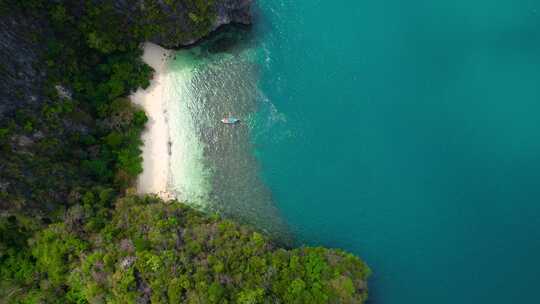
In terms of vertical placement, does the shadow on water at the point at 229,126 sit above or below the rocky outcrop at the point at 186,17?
below

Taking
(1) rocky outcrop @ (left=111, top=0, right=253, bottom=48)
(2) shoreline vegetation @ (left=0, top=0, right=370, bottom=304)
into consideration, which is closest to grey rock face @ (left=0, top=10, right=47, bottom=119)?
(2) shoreline vegetation @ (left=0, top=0, right=370, bottom=304)

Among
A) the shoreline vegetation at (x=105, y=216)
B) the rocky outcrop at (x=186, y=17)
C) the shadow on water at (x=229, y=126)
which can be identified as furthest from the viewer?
the shadow on water at (x=229, y=126)

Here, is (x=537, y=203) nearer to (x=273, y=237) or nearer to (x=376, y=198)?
(x=376, y=198)

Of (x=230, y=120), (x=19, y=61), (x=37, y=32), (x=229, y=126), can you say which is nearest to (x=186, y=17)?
(x=230, y=120)

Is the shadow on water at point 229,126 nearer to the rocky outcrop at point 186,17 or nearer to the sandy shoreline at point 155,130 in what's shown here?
the rocky outcrop at point 186,17

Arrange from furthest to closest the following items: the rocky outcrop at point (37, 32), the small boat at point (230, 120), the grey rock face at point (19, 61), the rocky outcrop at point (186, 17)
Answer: the small boat at point (230, 120) < the rocky outcrop at point (186, 17) < the rocky outcrop at point (37, 32) < the grey rock face at point (19, 61)

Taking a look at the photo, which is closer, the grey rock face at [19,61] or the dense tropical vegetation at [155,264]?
the dense tropical vegetation at [155,264]

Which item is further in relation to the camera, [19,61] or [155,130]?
[155,130]

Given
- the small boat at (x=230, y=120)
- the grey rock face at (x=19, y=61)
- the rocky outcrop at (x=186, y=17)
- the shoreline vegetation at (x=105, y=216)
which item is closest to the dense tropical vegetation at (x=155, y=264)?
the shoreline vegetation at (x=105, y=216)

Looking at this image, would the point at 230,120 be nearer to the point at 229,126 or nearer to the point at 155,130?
the point at 229,126
